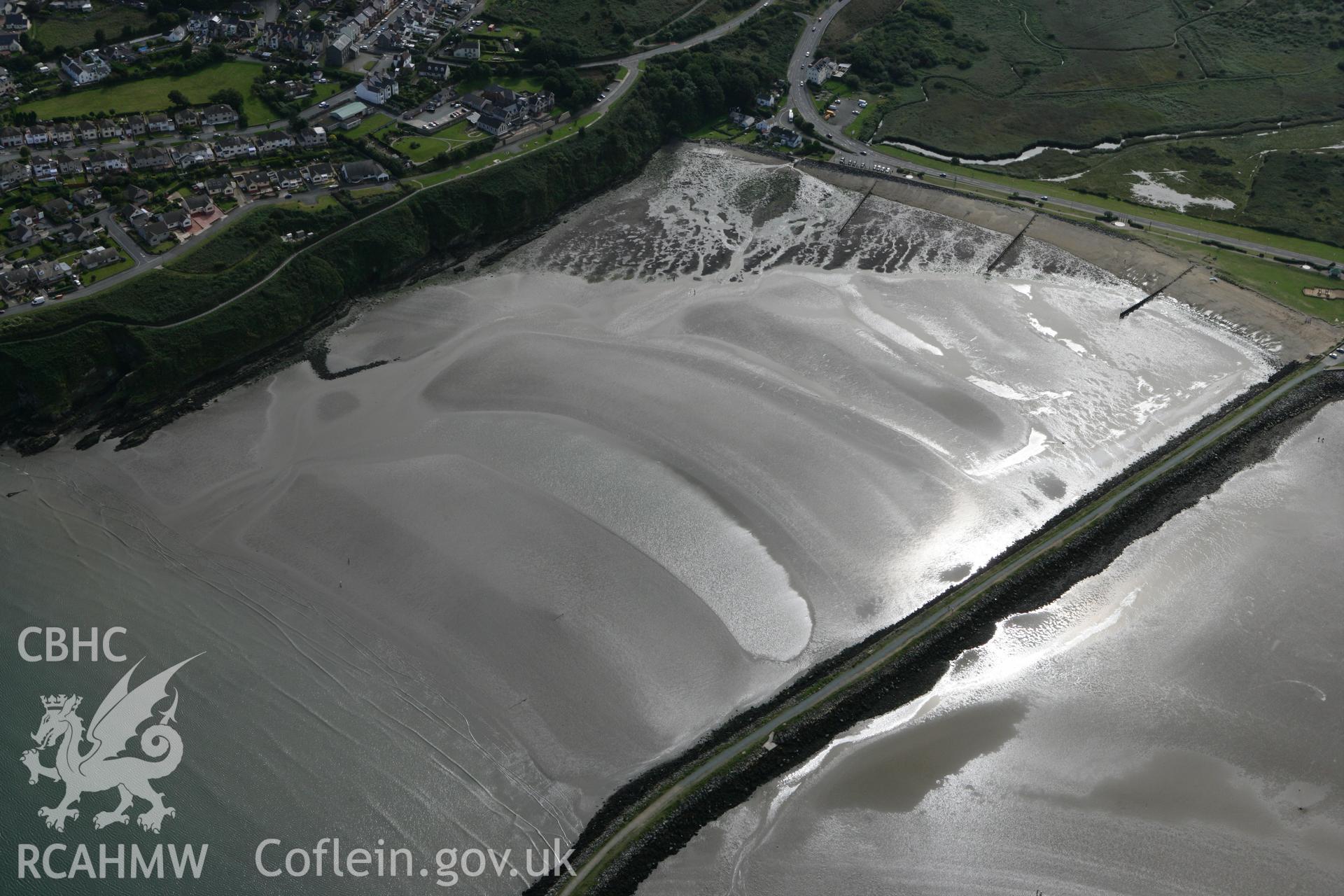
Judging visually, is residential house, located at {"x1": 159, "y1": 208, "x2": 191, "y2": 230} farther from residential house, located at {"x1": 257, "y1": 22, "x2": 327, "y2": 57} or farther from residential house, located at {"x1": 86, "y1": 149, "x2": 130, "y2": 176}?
residential house, located at {"x1": 257, "y1": 22, "x2": 327, "y2": 57}

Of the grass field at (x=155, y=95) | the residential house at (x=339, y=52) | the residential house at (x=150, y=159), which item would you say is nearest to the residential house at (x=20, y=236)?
the residential house at (x=150, y=159)

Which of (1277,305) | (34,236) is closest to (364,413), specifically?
(34,236)

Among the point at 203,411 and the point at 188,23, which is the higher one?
the point at 188,23

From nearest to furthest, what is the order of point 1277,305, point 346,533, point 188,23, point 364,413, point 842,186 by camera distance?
point 346,533, point 364,413, point 1277,305, point 842,186, point 188,23

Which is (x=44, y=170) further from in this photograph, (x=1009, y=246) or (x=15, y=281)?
(x=1009, y=246)

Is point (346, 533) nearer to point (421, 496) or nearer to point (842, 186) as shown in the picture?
point (421, 496)

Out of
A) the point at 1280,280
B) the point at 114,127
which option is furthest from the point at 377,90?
the point at 1280,280

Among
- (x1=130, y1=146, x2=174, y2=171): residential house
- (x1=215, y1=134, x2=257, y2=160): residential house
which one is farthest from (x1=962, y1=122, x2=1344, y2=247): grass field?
(x1=130, y1=146, x2=174, y2=171): residential house

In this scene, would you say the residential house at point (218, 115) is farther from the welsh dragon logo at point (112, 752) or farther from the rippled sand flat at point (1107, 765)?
the rippled sand flat at point (1107, 765)
